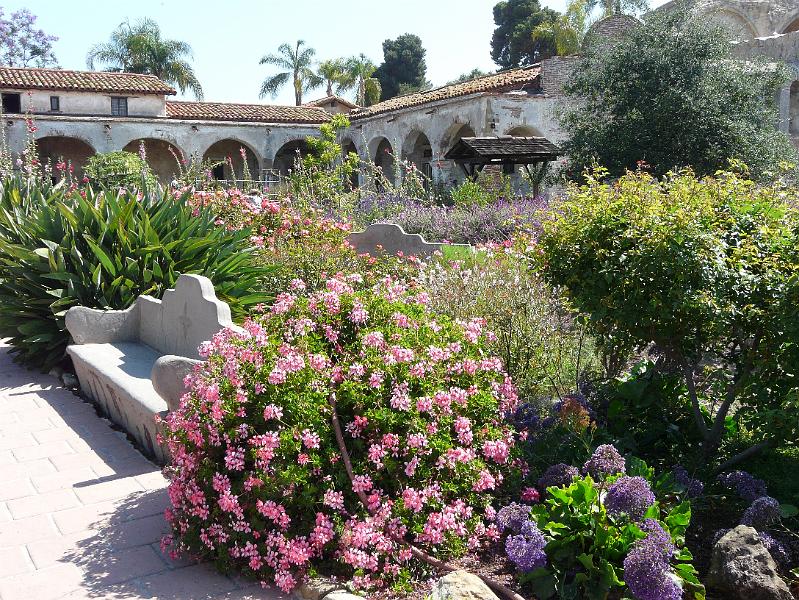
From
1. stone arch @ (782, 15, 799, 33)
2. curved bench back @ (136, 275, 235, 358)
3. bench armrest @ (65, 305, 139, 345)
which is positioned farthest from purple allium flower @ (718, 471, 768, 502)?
stone arch @ (782, 15, 799, 33)

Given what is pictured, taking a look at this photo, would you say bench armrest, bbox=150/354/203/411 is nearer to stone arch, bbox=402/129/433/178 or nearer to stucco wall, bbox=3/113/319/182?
stone arch, bbox=402/129/433/178

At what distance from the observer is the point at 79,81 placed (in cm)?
2977

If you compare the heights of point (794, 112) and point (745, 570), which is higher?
point (794, 112)

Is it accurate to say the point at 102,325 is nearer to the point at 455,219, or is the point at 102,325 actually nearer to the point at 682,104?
the point at 455,219

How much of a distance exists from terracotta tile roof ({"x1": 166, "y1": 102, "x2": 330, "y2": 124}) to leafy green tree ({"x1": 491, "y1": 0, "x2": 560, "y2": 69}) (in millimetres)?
17885

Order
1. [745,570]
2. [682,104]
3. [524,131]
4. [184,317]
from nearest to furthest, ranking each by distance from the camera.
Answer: [745,570]
[184,317]
[682,104]
[524,131]

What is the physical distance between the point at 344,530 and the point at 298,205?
303 inches

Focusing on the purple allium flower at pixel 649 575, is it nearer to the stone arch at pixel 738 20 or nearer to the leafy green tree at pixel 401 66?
the stone arch at pixel 738 20

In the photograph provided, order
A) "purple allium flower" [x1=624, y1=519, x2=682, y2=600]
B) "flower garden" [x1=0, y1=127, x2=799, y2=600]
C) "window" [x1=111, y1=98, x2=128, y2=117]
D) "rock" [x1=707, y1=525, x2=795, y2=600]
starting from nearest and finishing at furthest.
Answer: "purple allium flower" [x1=624, y1=519, x2=682, y2=600] → "rock" [x1=707, y1=525, x2=795, y2=600] → "flower garden" [x1=0, y1=127, x2=799, y2=600] → "window" [x1=111, y1=98, x2=128, y2=117]

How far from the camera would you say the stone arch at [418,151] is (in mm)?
26047

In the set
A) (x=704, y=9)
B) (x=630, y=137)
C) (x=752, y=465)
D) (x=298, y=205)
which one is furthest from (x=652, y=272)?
(x=704, y=9)

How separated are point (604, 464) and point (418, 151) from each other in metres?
26.6

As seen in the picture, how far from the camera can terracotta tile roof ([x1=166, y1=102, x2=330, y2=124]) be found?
30359 mm

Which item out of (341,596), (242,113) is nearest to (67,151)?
(242,113)
